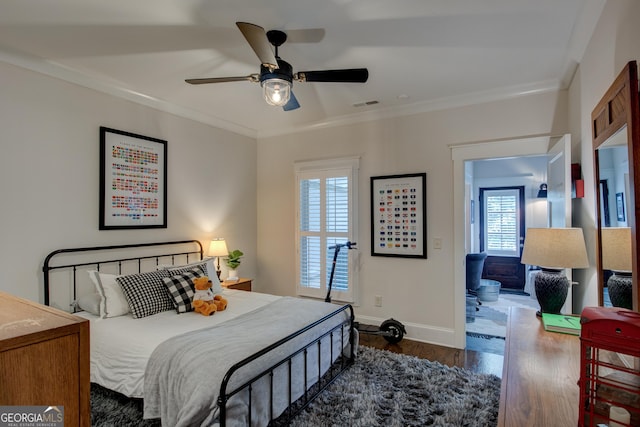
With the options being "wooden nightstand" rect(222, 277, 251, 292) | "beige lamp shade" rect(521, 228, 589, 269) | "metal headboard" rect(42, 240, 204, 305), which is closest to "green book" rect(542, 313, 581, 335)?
"beige lamp shade" rect(521, 228, 589, 269)

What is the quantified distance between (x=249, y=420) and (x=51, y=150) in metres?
2.71

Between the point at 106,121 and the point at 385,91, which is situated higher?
the point at 385,91

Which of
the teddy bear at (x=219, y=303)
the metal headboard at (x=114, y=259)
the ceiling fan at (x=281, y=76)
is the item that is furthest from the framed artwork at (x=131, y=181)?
the ceiling fan at (x=281, y=76)

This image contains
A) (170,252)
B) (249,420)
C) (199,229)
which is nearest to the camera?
(249,420)

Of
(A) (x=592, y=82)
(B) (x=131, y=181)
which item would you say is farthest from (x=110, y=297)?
(A) (x=592, y=82)

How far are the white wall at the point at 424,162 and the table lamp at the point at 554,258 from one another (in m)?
Result: 1.36

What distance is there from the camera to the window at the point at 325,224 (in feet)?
13.8

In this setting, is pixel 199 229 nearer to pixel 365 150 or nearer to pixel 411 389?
pixel 365 150

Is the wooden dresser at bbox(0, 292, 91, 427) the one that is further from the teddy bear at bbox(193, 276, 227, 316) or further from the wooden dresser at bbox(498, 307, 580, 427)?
the teddy bear at bbox(193, 276, 227, 316)

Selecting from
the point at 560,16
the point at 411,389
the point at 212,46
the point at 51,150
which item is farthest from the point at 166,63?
the point at 411,389

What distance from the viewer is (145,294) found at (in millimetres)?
2734

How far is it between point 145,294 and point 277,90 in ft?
6.46

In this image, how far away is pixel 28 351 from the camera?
0.66 m

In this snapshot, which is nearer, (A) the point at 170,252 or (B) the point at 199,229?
(A) the point at 170,252
